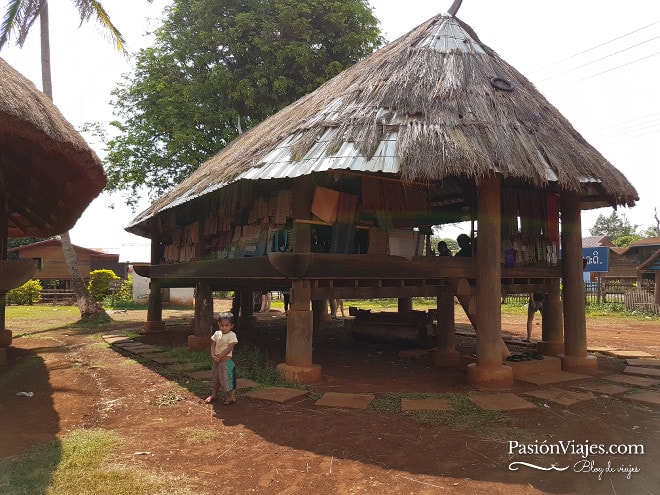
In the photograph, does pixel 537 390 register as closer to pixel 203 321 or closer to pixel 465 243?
pixel 465 243

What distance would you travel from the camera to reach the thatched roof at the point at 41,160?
6305mm

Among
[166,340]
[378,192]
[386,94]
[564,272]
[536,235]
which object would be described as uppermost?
[386,94]

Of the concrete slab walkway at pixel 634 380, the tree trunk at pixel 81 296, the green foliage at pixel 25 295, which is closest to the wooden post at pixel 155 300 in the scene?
the tree trunk at pixel 81 296

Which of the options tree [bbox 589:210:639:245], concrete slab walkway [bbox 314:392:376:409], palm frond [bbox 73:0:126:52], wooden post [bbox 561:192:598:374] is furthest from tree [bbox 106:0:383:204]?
tree [bbox 589:210:639:245]

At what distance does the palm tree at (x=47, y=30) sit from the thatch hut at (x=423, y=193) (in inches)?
382

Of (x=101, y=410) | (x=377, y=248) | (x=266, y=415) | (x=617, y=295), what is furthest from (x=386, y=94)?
(x=617, y=295)

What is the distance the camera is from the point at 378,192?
8164 millimetres

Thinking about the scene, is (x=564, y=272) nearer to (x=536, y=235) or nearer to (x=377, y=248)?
(x=536, y=235)

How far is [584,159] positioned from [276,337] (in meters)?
9.00

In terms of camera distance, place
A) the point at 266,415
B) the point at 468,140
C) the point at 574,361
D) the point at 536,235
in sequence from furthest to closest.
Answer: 1. the point at 536,235
2. the point at 574,361
3. the point at 468,140
4. the point at 266,415

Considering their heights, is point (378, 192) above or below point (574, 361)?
above

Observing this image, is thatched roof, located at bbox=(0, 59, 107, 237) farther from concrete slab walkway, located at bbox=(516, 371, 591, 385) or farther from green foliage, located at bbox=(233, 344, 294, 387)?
concrete slab walkway, located at bbox=(516, 371, 591, 385)

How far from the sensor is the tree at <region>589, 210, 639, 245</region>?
65.5m

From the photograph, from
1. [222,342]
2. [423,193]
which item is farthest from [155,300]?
[423,193]
